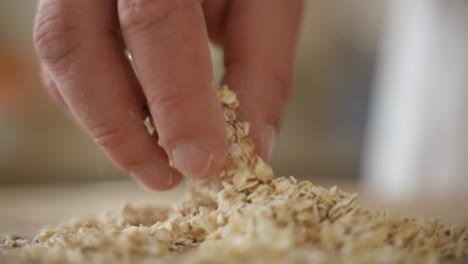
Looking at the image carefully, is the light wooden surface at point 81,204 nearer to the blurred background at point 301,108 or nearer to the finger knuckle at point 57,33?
the finger knuckle at point 57,33

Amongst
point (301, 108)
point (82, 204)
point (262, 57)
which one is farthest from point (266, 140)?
point (301, 108)

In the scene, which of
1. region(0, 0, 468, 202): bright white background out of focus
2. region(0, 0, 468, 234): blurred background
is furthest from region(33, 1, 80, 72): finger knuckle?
region(0, 0, 468, 202): bright white background out of focus

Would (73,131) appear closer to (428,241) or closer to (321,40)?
(321,40)

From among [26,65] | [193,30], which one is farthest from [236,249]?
[26,65]

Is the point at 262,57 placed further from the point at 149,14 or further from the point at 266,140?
the point at 149,14

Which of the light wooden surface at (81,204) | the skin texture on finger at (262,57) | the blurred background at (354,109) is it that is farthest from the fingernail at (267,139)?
the blurred background at (354,109)

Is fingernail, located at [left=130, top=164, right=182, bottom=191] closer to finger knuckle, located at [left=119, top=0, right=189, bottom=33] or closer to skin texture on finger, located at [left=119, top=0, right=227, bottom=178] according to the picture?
skin texture on finger, located at [left=119, top=0, right=227, bottom=178]
